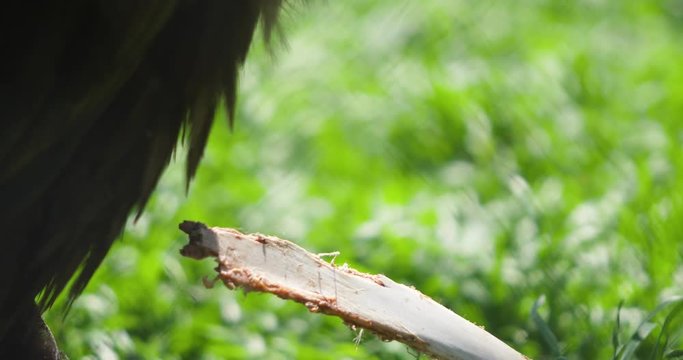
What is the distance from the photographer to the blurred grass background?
2375 millimetres

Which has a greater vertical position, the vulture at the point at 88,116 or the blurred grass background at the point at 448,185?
the blurred grass background at the point at 448,185

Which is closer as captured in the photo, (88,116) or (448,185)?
(88,116)

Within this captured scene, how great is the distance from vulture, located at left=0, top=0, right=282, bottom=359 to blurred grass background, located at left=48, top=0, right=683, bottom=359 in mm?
248

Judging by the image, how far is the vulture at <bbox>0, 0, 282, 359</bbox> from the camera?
1.62 meters

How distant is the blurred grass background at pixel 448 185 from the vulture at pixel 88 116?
25 centimetres

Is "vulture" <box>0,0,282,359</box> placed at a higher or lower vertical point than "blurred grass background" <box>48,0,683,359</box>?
lower

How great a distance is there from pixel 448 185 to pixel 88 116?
5.64 feet

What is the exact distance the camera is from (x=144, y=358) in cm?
224

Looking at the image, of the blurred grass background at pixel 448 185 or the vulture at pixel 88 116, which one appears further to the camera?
the blurred grass background at pixel 448 185

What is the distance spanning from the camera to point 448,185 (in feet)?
10.8

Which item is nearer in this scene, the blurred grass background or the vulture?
the vulture

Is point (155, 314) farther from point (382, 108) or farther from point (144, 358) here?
point (382, 108)

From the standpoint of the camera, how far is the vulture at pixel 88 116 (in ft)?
5.32

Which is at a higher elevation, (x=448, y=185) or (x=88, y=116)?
(x=448, y=185)
